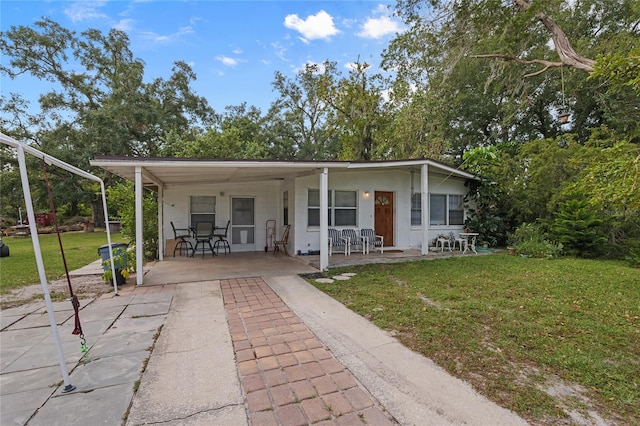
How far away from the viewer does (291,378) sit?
8.35ft

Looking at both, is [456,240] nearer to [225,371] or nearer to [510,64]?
[510,64]

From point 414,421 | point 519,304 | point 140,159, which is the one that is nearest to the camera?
point 414,421

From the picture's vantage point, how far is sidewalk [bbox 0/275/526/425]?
211 centimetres

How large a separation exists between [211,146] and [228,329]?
14326 mm

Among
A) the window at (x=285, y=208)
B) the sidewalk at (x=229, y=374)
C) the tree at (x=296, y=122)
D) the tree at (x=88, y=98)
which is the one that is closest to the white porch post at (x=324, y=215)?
the sidewalk at (x=229, y=374)

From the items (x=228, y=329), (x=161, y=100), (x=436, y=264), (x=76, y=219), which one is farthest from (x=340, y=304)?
(x=76, y=219)

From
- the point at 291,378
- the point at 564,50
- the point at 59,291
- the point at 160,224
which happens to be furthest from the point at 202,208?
the point at 564,50

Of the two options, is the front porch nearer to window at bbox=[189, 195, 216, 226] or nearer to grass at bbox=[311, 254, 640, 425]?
grass at bbox=[311, 254, 640, 425]

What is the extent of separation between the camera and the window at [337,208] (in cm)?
909

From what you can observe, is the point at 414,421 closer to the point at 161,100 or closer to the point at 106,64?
the point at 161,100

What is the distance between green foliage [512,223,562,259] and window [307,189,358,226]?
5.06 metres

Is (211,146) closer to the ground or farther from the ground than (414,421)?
farther from the ground

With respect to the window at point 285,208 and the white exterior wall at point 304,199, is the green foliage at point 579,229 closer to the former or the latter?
the white exterior wall at point 304,199

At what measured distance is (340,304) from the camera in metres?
4.60
